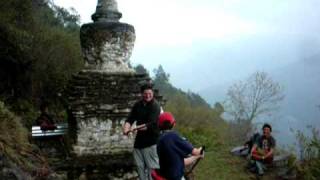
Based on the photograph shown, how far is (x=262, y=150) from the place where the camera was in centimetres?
1075

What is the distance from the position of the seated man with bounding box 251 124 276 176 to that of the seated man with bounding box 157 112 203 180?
16.0ft

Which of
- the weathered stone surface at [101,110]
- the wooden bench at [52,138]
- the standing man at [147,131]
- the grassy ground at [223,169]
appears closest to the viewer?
the standing man at [147,131]

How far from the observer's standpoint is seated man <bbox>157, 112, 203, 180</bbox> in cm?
603

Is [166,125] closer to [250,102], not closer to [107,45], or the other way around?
[107,45]

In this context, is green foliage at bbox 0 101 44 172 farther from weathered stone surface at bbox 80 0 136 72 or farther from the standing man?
weathered stone surface at bbox 80 0 136 72

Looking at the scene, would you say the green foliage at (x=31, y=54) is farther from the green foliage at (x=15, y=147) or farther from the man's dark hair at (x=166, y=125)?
the man's dark hair at (x=166, y=125)

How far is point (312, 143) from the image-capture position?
34.3 ft

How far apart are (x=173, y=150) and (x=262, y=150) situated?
16.8 feet

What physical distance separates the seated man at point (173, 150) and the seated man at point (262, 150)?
489 cm

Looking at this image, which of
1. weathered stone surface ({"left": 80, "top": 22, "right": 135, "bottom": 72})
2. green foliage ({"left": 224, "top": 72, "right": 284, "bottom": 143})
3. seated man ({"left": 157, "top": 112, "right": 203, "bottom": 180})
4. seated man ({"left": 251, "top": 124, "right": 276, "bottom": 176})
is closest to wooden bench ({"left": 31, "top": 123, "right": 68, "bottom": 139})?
weathered stone surface ({"left": 80, "top": 22, "right": 135, "bottom": 72})

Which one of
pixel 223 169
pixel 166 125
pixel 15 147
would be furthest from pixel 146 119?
pixel 223 169

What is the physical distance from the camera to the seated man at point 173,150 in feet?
19.8

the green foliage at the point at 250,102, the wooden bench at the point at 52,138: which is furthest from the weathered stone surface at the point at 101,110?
the green foliage at the point at 250,102

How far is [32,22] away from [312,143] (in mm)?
14604
